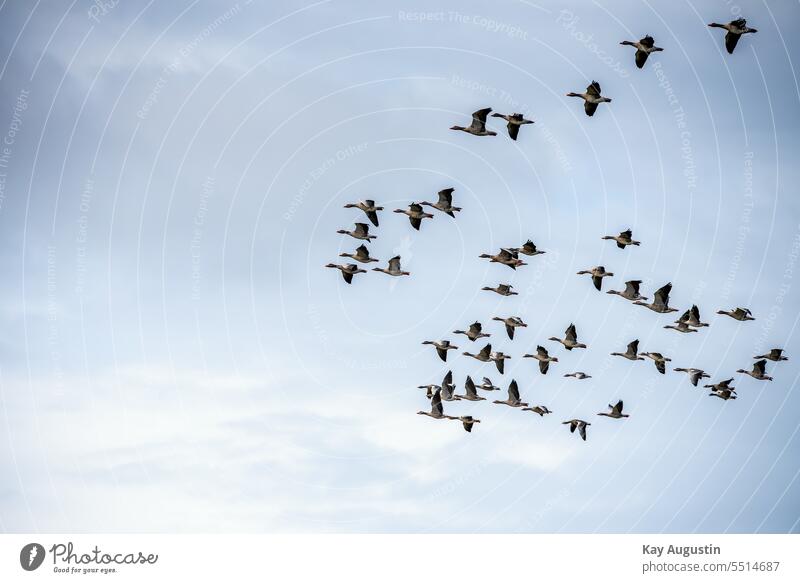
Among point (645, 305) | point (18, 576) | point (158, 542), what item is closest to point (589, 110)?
point (645, 305)

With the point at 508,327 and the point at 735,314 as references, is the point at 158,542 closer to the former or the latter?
the point at 508,327

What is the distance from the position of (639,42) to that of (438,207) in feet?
51.6

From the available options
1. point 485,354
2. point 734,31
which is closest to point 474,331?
point 485,354

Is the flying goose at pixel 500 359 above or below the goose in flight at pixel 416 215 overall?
below

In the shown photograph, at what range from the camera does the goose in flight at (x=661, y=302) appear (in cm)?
10714

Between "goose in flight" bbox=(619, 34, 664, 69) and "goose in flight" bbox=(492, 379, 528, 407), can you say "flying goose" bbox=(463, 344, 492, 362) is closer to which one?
"goose in flight" bbox=(492, 379, 528, 407)

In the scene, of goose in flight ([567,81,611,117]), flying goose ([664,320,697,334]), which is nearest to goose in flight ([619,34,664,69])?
goose in flight ([567,81,611,117])

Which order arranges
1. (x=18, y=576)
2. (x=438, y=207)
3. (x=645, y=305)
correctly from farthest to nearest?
(x=645, y=305)
(x=438, y=207)
(x=18, y=576)

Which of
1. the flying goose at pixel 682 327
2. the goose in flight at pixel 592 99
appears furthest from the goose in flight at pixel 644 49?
the flying goose at pixel 682 327

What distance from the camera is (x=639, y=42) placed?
9988 cm

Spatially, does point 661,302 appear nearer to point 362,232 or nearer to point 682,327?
point 682,327

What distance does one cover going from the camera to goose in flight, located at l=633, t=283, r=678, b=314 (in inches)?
4218

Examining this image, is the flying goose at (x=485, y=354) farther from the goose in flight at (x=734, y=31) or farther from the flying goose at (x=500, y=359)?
the goose in flight at (x=734, y=31)

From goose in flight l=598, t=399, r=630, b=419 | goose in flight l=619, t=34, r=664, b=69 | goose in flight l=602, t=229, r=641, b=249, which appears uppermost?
goose in flight l=619, t=34, r=664, b=69
